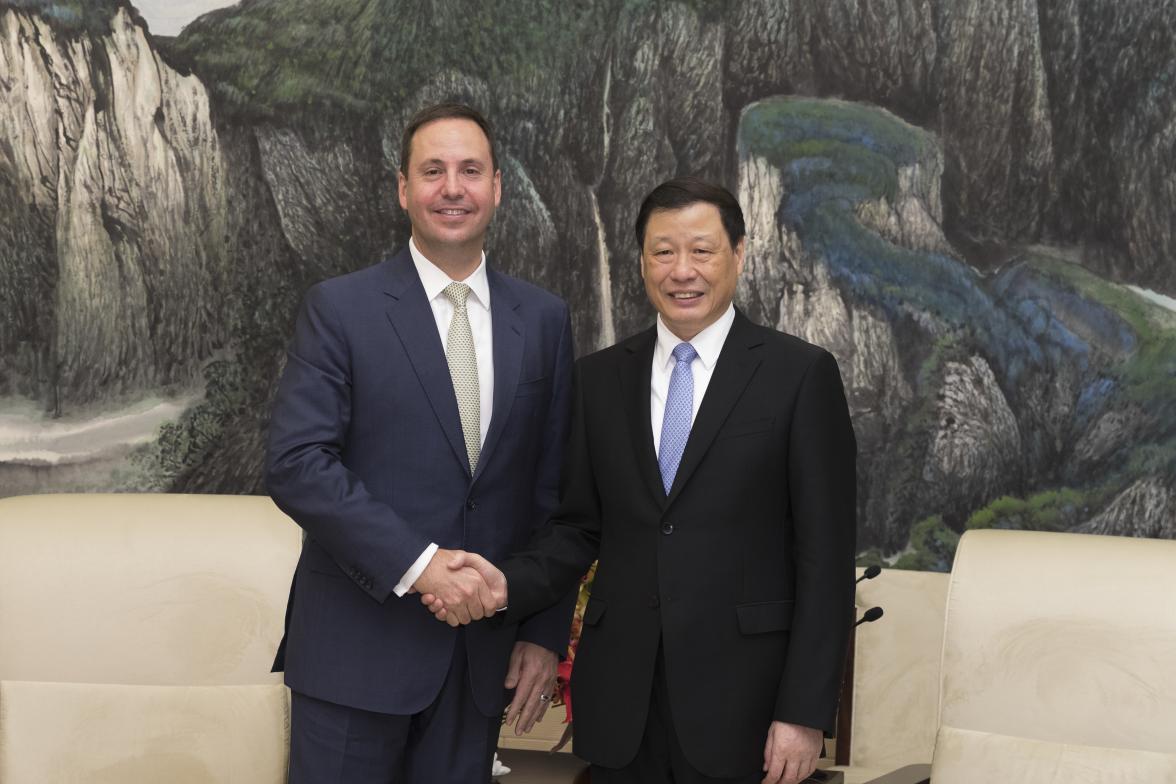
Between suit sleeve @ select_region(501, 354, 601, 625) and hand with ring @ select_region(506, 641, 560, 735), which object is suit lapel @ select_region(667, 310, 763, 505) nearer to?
suit sleeve @ select_region(501, 354, 601, 625)

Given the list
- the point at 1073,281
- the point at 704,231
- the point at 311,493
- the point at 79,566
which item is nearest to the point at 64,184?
the point at 79,566

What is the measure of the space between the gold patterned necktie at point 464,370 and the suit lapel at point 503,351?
3cm

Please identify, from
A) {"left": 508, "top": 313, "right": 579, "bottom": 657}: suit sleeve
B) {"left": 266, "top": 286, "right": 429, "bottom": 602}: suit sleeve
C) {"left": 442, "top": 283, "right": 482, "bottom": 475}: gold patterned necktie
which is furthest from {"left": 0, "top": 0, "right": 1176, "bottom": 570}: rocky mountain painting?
{"left": 266, "top": 286, "right": 429, "bottom": 602}: suit sleeve

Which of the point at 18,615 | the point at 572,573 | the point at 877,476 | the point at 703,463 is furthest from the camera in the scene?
the point at 877,476

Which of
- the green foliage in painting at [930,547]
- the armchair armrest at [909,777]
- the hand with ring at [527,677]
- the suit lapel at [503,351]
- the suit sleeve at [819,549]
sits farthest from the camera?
the green foliage in painting at [930,547]

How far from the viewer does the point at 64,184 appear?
12.7 ft

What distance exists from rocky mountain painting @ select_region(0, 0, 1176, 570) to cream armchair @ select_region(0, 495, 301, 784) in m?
1.12

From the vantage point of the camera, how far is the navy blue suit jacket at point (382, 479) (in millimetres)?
2203

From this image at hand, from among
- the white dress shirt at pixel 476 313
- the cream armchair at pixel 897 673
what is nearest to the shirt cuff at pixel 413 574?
the white dress shirt at pixel 476 313

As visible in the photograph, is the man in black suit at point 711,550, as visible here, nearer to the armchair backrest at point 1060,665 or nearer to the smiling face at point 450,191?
the smiling face at point 450,191

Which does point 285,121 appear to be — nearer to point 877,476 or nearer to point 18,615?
point 18,615

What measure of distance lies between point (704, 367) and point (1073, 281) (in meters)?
1.59

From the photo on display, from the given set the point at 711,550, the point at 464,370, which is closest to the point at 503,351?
the point at 464,370

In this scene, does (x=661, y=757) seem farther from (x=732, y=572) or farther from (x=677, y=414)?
(x=677, y=414)
